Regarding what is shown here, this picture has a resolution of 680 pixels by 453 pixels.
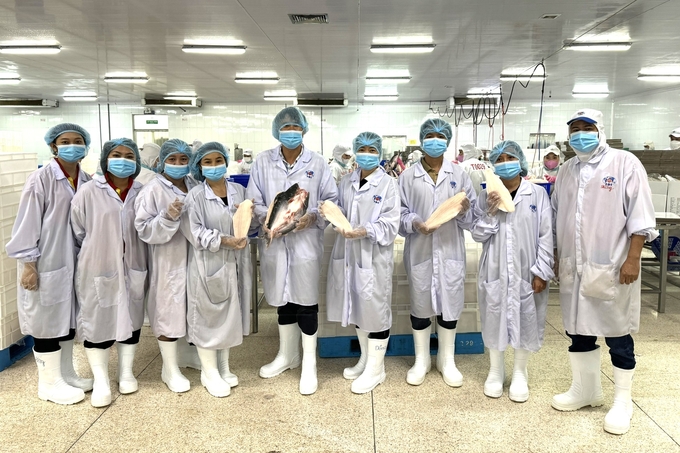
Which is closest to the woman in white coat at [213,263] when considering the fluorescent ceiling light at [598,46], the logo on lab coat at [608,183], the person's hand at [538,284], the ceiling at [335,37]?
the person's hand at [538,284]

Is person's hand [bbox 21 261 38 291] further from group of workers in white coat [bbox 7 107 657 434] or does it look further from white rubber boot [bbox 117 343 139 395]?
white rubber boot [bbox 117 343 139 395]

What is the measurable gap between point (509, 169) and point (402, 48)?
4.47 m

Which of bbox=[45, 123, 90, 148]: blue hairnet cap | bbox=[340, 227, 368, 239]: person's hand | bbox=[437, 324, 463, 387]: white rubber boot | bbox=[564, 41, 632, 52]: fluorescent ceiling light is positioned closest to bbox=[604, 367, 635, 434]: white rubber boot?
bbox=[437, 324, 463, 387]: white rubber boot

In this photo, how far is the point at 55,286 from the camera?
2.59 meters

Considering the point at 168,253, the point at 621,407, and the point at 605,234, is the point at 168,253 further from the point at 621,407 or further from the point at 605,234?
the point at 621,407

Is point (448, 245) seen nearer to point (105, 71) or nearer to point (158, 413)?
point (158, 413)

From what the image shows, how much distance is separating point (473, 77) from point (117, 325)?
A: 817cm

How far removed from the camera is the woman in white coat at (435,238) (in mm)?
2801

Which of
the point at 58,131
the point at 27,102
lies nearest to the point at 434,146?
the point at 58,131

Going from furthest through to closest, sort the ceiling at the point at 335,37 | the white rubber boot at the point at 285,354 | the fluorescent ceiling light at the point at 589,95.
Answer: the fluorescent ceiling light at the point at 589,95
the ceiling at the point at 335,37
the white rubber boot at the point at 285,354

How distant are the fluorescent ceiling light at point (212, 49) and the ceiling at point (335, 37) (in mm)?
160

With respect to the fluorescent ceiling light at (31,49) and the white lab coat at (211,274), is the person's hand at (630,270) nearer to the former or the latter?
the white lab coat at (211,274)

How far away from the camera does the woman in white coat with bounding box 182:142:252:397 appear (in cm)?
263

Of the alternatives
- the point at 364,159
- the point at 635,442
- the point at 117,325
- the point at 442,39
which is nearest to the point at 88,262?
the point at 117,325
